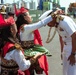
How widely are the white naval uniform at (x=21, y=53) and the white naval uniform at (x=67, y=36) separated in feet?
0.78

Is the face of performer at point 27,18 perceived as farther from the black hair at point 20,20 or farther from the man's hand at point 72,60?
the man's hand at point 72,60

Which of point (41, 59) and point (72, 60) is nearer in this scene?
point (72, 60)

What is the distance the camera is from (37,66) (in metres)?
4.94

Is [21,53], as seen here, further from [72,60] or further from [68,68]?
[68,68]

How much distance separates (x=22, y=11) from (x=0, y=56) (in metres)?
1.08

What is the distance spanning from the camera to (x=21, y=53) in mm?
4090

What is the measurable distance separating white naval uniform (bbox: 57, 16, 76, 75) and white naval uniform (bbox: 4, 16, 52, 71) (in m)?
0.24

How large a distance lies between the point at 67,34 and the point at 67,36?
0.05 m

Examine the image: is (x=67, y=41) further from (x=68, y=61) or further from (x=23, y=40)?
(x=23, y=40)

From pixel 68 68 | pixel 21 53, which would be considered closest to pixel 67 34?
pixel 68 68

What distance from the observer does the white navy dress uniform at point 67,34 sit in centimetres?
457

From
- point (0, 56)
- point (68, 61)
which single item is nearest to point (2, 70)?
point (0, 56)

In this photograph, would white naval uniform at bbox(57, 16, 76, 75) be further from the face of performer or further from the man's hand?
the face of performer

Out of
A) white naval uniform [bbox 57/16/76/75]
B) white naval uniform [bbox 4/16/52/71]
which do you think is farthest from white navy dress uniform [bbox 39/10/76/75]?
white naval uniform [bbox 4/16/52/71]
